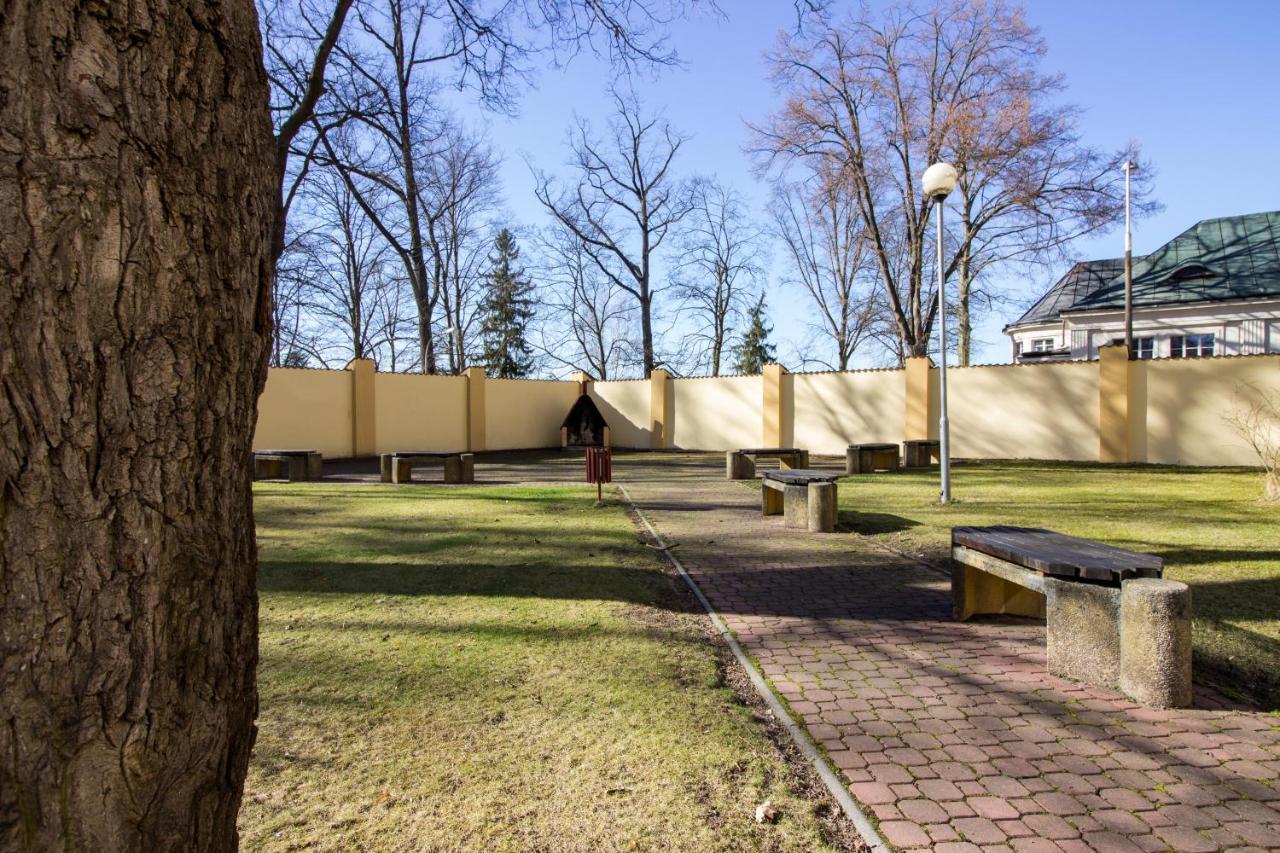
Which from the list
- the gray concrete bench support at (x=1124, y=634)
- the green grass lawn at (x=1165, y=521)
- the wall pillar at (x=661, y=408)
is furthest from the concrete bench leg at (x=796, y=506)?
the wall pillar at (x=661, y=408)

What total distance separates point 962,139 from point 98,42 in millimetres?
27246

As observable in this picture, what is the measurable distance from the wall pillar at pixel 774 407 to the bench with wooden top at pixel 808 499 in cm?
1374

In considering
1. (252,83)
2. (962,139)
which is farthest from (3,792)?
(962,139)

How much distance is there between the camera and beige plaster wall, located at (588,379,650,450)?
27125mm

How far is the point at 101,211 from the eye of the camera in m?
1.31

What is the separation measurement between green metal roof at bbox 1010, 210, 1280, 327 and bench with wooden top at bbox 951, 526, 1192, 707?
1292 inches

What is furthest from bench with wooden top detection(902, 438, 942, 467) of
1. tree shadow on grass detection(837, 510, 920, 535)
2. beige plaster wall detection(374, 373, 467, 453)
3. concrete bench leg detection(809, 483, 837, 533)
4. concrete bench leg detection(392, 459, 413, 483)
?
beige plaster wall detection(374, 373, 467, 453)

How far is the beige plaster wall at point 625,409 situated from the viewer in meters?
27.1

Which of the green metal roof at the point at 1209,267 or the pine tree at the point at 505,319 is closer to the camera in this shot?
the green metal roof at the point at 1209,267

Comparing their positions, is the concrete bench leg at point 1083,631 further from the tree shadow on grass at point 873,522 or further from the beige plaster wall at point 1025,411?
the beige plaster wall at point 1025,411

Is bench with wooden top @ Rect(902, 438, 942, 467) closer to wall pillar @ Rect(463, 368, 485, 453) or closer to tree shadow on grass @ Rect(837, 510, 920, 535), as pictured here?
tree shadow on grass @ Rect(837, 510, 920, 535)

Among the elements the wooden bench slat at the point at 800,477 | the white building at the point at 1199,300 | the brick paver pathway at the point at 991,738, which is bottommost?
the brick paver pathway at the point at 991,738

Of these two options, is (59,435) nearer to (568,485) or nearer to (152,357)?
(152,357)

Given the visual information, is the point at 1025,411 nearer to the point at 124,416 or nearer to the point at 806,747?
the point at 806,747
